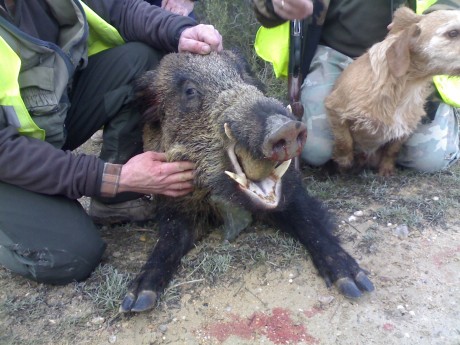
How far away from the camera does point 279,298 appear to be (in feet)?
8.49

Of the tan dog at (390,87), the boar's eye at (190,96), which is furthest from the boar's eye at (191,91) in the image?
the tan dog at (390,87)

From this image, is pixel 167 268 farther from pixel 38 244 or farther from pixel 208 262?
pixel 38 244

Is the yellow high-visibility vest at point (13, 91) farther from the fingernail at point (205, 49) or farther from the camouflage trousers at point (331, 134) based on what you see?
the camouflage trousers at point (331, 134)

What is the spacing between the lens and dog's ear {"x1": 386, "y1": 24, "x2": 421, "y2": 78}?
301 centimetres

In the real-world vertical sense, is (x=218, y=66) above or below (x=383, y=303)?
above

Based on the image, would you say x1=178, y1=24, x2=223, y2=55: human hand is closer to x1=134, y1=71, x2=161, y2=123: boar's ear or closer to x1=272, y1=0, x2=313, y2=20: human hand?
x1=134, y1=71, x2=161, y2=123: boar's ear

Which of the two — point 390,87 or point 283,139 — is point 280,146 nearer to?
point 283,139

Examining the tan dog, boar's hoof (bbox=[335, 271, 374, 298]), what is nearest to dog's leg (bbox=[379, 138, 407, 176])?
the tan dog

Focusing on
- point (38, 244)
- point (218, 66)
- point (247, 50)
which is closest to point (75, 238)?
point (38, 244)

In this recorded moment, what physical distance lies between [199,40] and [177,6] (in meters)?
1.19

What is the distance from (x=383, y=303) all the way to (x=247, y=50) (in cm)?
390

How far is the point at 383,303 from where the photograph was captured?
8.27ft

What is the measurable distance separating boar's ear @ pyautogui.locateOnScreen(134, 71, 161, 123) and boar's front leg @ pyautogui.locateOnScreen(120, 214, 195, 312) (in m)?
0.63

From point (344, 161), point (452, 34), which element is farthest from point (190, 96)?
point (452, 34)
